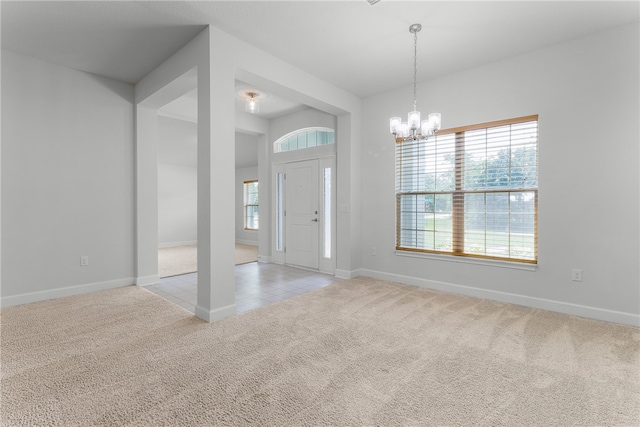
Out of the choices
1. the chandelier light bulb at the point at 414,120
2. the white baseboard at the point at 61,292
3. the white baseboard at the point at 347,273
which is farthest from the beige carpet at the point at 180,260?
the chandelier light bulb at the point at 414,120

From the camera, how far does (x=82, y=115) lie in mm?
3805

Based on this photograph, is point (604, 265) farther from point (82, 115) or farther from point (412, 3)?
point (82, 115)

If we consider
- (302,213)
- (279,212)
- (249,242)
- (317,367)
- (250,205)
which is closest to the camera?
(317,367)

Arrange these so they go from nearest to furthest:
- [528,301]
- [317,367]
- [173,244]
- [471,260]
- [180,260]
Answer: [317,367], [528,301], [471,260], [180,260], [173,244]

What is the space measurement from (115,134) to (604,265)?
592 centimetres

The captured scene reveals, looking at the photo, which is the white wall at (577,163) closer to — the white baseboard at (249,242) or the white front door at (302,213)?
the white front door at (302,213)

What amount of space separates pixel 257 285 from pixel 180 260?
298cm

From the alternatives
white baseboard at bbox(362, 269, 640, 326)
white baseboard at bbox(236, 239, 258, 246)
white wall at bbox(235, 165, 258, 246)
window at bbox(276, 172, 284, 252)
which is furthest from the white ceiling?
white baseboard at bbox(236, 239, 258, 246)

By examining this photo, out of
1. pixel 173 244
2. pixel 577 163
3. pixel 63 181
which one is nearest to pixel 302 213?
pixel 63 181

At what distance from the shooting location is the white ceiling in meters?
2.61

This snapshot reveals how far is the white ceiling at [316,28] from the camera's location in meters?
2.61

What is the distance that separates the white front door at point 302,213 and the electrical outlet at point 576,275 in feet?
11.5

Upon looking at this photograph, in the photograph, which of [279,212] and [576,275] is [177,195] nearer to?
[279,212]

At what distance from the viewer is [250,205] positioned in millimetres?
9664
